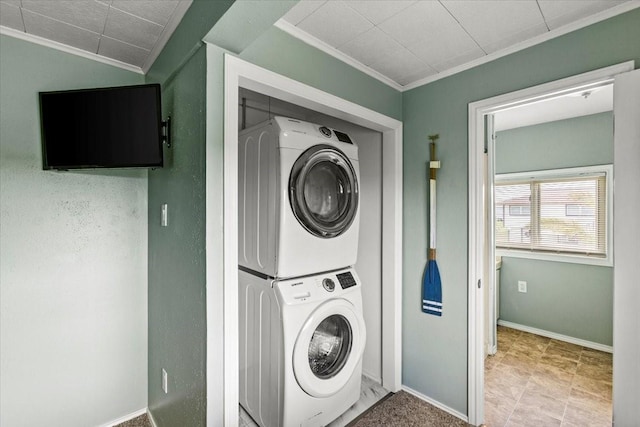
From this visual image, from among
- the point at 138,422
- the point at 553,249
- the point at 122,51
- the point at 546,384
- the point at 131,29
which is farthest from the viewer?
the point at 553,249

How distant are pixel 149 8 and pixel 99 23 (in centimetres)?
33

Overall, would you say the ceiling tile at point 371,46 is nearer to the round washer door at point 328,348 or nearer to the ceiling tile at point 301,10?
the ceiling tile at point 301,10

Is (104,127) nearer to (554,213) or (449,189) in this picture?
(449,189)

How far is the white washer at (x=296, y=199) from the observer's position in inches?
68.4

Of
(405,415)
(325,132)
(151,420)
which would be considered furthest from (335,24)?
(151,420)

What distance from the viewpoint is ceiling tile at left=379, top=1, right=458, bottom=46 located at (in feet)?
4.89

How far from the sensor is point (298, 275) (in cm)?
182

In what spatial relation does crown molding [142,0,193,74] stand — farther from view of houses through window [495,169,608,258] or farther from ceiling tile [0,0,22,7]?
view of houses through window [495,169,608,258]

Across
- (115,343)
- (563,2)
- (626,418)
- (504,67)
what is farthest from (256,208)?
(626,418)

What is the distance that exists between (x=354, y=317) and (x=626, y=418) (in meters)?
1.35

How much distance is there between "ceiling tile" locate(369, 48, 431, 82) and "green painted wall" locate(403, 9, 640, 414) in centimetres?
21

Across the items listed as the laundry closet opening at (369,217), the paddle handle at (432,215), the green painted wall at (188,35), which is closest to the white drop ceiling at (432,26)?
the green painted wall at (188,35)

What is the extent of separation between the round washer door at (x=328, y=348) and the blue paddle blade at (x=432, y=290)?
0.54 m

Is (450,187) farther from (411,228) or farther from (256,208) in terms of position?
(256,208)
